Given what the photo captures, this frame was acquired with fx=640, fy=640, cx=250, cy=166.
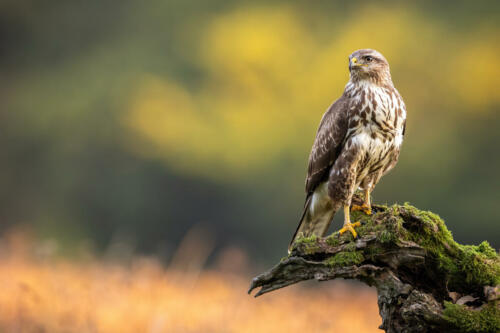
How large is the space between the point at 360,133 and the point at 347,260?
1.46 metres

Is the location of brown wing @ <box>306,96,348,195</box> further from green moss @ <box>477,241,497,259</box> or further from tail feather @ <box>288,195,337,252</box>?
green moss @ <box>477,241,497,259</box>

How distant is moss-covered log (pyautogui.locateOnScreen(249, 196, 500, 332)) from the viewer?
12.6 ft

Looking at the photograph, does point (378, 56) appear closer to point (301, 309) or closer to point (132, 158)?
point (301, 309)

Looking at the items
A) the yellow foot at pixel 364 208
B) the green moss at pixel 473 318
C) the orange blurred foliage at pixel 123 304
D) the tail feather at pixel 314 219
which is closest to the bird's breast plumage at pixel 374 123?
the yellow foot at pixel 364 208

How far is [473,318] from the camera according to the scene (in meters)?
3.64

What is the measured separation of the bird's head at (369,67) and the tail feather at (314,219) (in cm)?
114

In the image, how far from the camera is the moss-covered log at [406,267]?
384 centimetres

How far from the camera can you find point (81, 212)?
657 inches

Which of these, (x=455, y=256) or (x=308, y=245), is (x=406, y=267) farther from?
(x=308, y=245)

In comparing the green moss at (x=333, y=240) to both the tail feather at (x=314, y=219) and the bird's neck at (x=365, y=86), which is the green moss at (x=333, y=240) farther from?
the bird's neck at (x=365, y=86)

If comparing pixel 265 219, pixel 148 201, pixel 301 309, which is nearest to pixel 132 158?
pixel 148 201

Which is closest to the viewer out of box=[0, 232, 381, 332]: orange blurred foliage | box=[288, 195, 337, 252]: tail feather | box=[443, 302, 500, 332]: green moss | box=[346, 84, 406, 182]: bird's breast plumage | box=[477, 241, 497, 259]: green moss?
box=[443, 302, 500, 332]: green moss

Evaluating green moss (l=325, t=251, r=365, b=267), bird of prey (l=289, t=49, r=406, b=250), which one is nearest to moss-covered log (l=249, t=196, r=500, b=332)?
green moss (l=325, t=251, r=365, b=267)

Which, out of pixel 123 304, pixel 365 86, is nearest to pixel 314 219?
pixel 365 86
